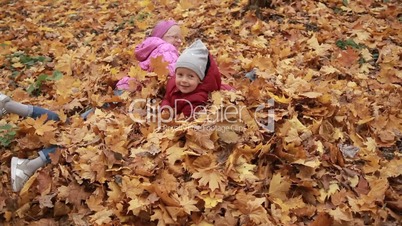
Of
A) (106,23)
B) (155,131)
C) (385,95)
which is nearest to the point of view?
(155,131)

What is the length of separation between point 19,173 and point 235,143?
185cm

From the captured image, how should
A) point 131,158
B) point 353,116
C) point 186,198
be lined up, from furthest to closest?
point 353,116, point 131,158, point 186,198

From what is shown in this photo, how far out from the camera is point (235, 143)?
3.10 m

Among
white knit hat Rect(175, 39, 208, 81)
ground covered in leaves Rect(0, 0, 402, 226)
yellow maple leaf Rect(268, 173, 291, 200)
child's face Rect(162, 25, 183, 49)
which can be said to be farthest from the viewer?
child's face Rect(162, 25, 183, 49)

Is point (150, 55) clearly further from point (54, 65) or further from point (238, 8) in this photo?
point (238, 8)

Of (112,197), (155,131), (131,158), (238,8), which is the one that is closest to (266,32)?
(238,8)

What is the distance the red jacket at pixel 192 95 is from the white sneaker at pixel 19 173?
4.52 feet

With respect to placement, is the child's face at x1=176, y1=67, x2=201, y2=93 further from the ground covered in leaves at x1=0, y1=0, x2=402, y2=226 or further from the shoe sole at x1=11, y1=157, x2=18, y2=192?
the shoe sole at x1=11, y1=157, x2=18, y2=192

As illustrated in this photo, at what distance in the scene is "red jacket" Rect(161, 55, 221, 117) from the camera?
11.8 feet

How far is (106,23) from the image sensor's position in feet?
23.6

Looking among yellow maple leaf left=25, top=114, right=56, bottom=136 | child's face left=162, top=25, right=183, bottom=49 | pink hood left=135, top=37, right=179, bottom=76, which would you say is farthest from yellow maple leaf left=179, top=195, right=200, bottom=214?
child's face left=162, top=25, right=183, bottom=49

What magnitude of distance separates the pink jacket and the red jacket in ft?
1.82

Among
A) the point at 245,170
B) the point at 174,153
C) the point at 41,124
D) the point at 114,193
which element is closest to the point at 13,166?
the point at 41,124

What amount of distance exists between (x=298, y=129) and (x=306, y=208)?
766mm
